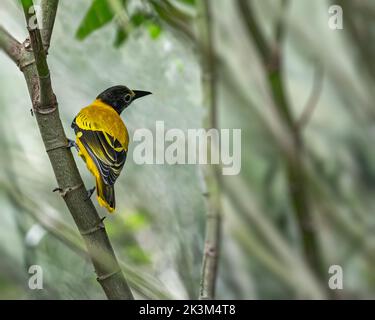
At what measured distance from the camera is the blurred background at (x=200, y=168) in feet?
3.68

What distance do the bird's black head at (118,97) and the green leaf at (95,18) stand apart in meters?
0.09

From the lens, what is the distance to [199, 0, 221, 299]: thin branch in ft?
3.02

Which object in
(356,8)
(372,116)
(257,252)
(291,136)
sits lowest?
(257,252)

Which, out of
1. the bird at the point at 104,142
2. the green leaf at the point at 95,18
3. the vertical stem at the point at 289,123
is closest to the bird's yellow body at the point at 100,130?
the bird at the point at 104,142

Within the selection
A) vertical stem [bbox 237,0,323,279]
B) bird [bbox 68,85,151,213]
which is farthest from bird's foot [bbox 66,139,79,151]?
vertical stem [bbox 237,0,323,279]

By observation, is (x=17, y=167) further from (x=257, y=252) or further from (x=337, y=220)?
(x=337, y=220)

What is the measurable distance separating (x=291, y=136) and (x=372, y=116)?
37 centimetres

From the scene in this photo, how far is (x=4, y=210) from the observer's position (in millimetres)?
1296

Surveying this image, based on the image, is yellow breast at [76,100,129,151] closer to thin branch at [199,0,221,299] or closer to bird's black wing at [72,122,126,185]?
bird's black wing at [72,122,126,185]

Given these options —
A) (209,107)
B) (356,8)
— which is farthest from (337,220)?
(209,107)

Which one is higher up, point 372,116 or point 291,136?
point 372,116

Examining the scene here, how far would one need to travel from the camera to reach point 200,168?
110 cm

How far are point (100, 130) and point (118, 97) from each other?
3.2 inches

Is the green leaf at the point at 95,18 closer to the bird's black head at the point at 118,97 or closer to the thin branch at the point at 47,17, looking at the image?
the bird's black head at the point at 118,97
